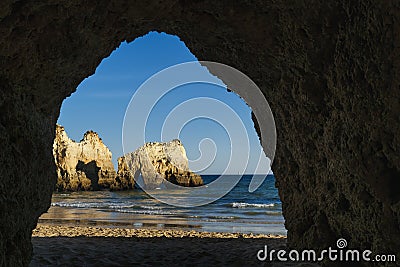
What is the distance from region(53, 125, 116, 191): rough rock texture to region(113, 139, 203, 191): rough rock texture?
215 centimetres

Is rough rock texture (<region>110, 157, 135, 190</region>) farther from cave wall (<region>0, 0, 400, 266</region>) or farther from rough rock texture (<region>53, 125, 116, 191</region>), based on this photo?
cave wall (<region>0, 0, 400, 266</region>)

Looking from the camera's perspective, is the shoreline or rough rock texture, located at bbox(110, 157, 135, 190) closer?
the shoreline

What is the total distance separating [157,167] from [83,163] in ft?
33.7

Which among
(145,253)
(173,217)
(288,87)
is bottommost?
(173,217)

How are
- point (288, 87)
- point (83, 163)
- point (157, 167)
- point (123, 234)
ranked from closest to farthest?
point (288, 87)
point (123, 234)
point (83, 163)
point (157, 167)

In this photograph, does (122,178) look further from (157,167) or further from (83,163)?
(157,167)

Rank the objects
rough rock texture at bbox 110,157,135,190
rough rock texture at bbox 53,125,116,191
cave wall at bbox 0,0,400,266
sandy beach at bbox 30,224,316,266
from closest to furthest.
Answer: cave wall at bbox 0,0,400,266 → sandy beach at bbox 30,224,316,266 → rough rock texture at bbox 53,125,116,191 → rough rock texture at bbox 110,157,135,190

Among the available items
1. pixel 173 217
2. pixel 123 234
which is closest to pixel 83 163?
pixel 173 217

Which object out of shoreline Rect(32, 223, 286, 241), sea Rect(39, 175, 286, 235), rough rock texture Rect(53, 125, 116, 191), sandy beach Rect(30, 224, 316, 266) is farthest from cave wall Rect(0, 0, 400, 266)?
rough rock texture Rect(53, 125, 116, 191)

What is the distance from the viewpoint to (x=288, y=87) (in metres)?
5.19

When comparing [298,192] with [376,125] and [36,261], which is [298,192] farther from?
[36,261]

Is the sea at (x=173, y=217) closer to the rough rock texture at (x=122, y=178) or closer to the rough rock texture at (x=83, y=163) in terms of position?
the rough rock texture at (x=83, y=163)

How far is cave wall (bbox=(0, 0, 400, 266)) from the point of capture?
11.0 ft

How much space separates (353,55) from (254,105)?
344cm
